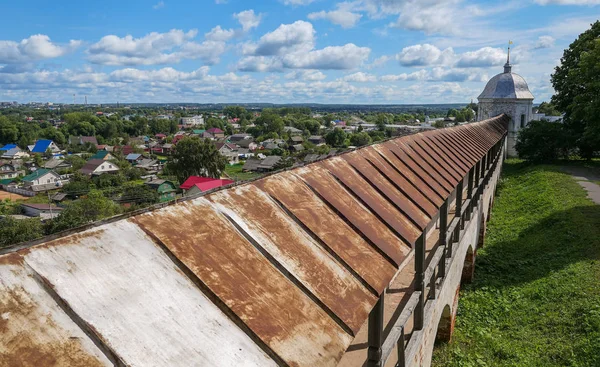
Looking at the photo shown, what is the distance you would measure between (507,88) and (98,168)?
40091 mm

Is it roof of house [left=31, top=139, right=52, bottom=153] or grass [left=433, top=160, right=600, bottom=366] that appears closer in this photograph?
grass [left=433, top=160, right=600, bottom=366]

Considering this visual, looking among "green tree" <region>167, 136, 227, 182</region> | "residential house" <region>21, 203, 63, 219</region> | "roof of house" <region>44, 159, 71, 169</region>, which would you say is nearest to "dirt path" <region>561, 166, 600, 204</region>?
"green tree" <region>167, 136, 227, 182</region>

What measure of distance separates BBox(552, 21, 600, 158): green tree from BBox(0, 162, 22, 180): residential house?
5410cm

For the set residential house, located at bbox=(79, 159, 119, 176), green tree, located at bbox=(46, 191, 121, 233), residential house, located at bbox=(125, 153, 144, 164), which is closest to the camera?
green tree, located at bbox=(46, 191, 121, 233)

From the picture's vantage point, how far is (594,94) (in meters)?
14.1

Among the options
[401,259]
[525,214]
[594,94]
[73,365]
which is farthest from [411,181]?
[525,214]

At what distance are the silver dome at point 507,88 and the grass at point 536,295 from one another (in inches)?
819

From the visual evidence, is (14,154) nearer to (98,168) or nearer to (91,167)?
(91,167)

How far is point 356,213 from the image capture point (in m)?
2.90

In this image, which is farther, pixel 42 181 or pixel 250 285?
pixel 42 181

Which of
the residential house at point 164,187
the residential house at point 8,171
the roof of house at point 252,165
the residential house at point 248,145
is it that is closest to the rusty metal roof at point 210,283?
the residential house at point 164,187

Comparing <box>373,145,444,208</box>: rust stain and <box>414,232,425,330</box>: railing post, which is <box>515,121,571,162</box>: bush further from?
<box>373,145,444,208</box>: rust stain

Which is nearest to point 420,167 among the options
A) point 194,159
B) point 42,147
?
point 194,159

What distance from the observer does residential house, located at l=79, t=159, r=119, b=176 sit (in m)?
45.8
